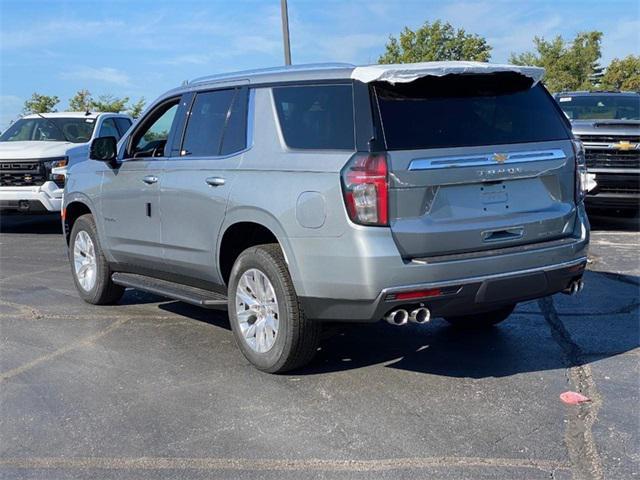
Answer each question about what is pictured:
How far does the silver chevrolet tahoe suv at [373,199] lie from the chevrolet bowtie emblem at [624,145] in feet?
19.5

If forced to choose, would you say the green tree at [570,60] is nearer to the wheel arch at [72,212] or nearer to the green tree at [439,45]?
the green tree at [439,45]

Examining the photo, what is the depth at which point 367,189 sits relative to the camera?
4.05 metres

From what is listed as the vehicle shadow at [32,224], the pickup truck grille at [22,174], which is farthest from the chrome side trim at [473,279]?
the vehicle shadow at [32,224]

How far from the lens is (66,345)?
5652mm

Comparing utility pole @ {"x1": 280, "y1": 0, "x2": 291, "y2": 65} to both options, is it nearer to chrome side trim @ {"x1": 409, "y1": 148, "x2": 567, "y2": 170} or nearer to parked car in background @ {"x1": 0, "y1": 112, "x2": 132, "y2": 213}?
parked car in background @ {"x1": 0, "y1": 112, "x2": 132, "y2": 213}

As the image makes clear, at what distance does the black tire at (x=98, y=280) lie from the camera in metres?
6.65

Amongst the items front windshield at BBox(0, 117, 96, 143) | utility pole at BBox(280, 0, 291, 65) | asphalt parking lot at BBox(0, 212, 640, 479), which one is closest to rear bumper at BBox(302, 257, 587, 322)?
asphalt parking lot at BBox(0, 212, 640, 479)

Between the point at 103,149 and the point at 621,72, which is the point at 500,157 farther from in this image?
the point at 621,72

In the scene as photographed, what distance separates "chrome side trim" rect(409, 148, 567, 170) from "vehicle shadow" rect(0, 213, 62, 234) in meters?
9.52

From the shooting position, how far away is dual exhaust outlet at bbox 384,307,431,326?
4.16 meters

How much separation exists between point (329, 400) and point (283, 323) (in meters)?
0.55

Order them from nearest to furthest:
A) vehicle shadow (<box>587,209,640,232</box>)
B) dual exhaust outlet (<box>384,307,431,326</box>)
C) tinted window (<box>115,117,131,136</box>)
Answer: dual exhaust outlet (<box>384,307,431,326</box>) < vehicle shadow (<box>587,209,640,232</box>) < tinted window (<box>115,117,131,136</box>)

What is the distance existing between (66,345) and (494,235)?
3380 mm

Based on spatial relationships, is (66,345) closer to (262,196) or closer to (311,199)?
(262,196)
